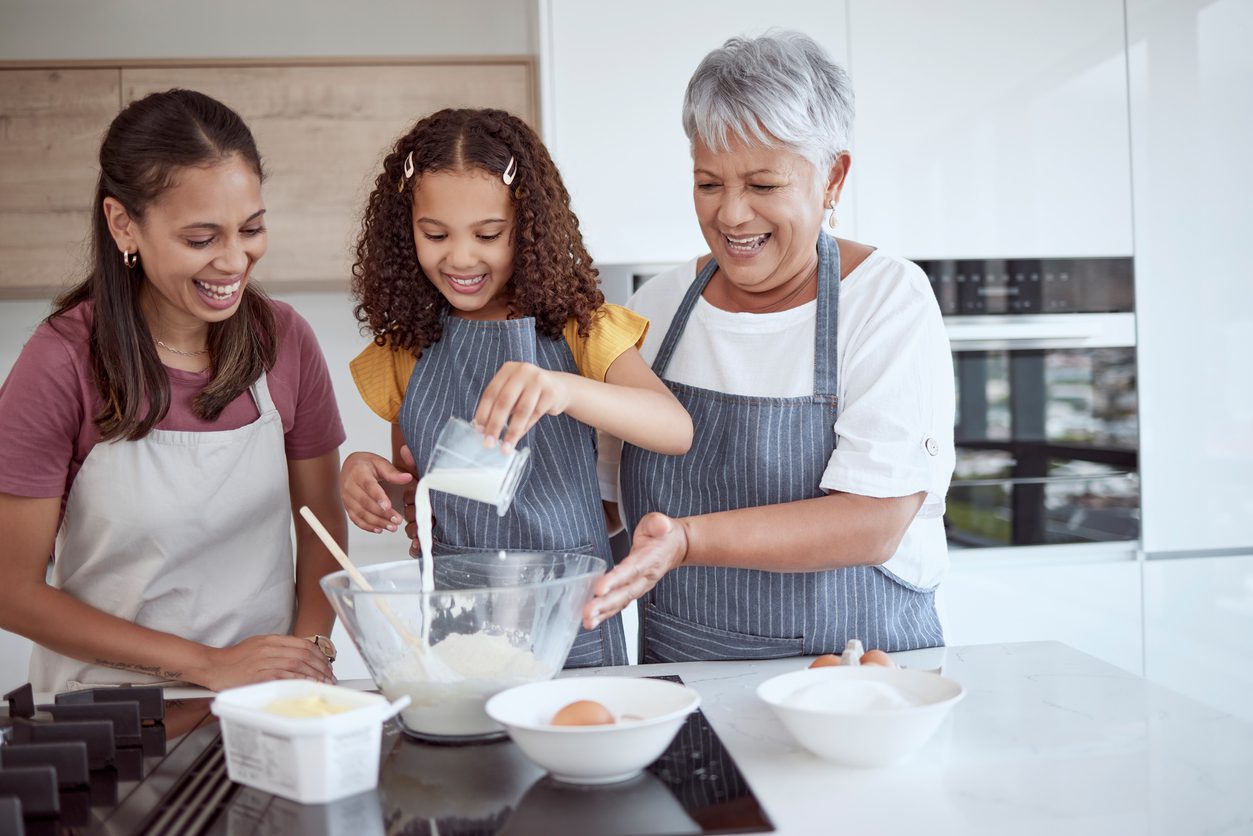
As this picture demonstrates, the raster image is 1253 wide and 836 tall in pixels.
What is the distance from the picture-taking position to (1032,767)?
0.91 m

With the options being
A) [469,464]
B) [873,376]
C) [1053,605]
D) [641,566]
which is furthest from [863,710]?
[1053,605]

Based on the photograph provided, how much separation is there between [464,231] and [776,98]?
0.40 m

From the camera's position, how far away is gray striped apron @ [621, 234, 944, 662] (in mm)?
1363

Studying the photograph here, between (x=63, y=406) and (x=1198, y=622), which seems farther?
(x=1198, y=622)

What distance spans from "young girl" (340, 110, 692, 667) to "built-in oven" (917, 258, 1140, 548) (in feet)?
4.65

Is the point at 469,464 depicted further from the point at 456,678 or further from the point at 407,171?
the point at 407,171

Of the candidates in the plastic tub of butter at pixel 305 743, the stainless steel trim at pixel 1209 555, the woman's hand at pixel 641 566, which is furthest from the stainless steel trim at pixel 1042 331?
the plastic tub of butter at pixel 305 743

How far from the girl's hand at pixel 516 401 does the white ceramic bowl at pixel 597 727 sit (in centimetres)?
23

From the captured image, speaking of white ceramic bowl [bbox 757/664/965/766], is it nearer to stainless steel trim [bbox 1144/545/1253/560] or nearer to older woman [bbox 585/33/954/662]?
older woman [bbox 585/33/954/662]

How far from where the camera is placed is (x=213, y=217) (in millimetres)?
1338

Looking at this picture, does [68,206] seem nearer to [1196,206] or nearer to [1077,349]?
[1077,349]

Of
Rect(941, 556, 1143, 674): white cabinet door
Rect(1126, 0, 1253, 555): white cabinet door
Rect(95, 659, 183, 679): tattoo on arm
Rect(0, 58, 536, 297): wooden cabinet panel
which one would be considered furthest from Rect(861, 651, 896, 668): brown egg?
Rect(0, 58, 536, 297): wooden cabinet panel

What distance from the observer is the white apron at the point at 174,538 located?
4.51ft

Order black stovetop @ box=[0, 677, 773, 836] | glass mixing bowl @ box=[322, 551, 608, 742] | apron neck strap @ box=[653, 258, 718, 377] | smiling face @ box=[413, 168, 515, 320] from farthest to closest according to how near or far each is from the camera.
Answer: apron neck strap @ box=[653, 258, 718, 377] → smiling face @ box=[413, 168, 515, 320] → glass mixing bowl @ box=[322, 551, 608, 742] → black stovetop @ box=[0, 677, 773, 836]
